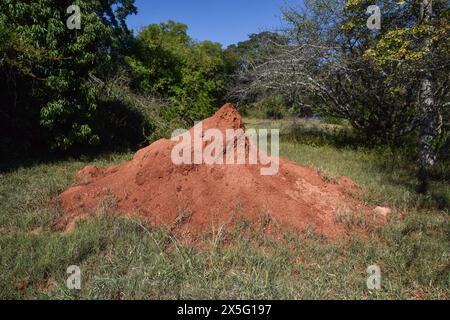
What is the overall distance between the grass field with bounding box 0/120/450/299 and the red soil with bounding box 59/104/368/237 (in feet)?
1.03

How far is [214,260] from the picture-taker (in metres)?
3.57

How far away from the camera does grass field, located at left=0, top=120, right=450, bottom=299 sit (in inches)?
122

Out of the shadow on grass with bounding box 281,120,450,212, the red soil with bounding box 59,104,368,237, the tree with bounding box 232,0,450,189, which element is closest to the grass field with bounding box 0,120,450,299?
the red soil with bounding box 59,104,368,237

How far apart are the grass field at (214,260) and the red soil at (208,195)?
32 centimetres

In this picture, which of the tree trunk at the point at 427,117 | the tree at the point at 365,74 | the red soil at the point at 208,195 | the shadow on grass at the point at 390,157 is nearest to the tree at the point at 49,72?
the red soil at the point at 208,195

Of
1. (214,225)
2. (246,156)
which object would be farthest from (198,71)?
(214,225)

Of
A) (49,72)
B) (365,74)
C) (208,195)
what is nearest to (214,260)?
(208,195)

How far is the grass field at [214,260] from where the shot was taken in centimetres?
311

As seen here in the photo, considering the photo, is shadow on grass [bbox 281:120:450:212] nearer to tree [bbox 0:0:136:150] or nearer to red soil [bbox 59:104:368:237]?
red soil [bbox 59:104:368:237]

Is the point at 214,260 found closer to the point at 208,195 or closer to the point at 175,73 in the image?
the point at 208,195

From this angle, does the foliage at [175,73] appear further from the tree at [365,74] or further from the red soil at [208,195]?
the red soil at [208,195]

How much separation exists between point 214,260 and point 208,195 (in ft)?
5.24
